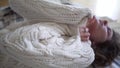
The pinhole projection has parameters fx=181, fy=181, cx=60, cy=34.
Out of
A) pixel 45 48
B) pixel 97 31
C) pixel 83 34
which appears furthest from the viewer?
pixel 97 31

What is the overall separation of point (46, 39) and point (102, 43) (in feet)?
1.22

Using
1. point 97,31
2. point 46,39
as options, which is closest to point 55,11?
point 46,39

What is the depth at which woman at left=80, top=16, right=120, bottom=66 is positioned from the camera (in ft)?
2.81

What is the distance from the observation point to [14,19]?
86 cm

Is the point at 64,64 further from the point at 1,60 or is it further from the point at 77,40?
the point at 1,60

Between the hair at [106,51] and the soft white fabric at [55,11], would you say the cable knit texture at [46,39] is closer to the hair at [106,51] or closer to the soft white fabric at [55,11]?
the soft white fabric at [55,11]

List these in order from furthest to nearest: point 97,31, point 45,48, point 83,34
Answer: point 97,31 → point 83,34 → point 45,48

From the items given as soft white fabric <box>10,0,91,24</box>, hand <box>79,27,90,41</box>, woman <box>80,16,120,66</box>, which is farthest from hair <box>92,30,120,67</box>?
soft white fabric <box>10,0,91,24</box>

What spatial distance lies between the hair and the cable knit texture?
174 millimetres

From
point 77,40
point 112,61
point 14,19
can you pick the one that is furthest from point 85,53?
point 14,19

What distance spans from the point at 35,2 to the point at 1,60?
0.25 meters

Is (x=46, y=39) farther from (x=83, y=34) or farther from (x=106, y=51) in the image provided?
(x=106, y=51)

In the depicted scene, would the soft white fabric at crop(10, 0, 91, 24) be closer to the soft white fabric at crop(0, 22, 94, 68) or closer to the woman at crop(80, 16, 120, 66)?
the soft white fabric at crop(0, 22, 94, 68)

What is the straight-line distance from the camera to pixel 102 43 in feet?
2.96
